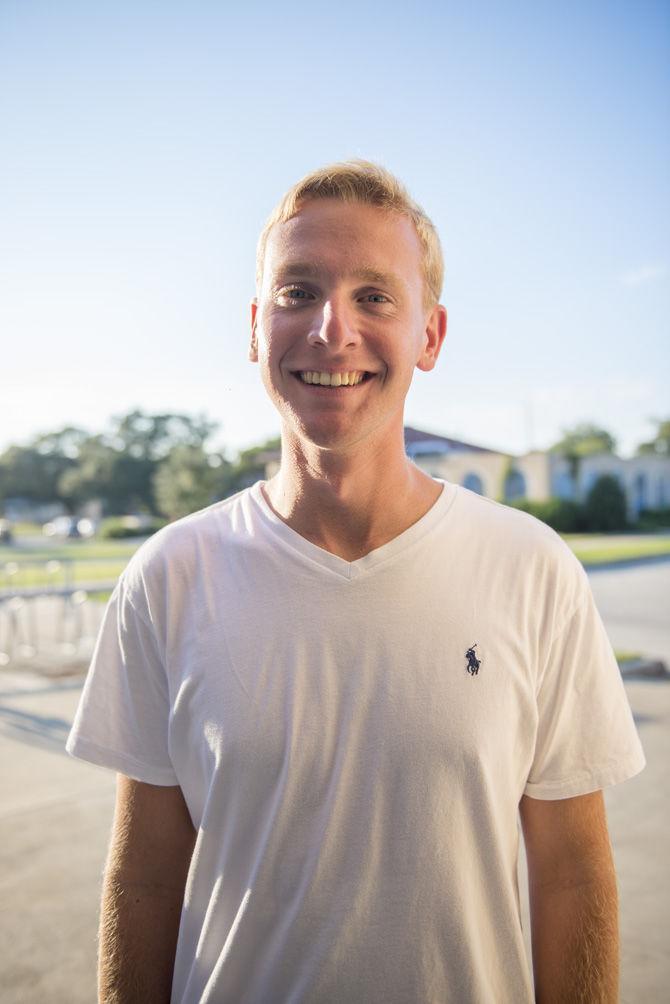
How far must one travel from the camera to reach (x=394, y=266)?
147 cm

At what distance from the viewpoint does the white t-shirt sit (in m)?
1.31

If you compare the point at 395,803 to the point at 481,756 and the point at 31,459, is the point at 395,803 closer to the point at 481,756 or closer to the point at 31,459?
the point at 481,756

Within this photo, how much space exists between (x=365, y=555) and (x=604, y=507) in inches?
1425

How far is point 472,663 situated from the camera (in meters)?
1.37

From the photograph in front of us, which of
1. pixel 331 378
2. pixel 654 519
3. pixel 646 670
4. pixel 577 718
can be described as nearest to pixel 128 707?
pixel 331 378

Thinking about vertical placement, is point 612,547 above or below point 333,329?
below

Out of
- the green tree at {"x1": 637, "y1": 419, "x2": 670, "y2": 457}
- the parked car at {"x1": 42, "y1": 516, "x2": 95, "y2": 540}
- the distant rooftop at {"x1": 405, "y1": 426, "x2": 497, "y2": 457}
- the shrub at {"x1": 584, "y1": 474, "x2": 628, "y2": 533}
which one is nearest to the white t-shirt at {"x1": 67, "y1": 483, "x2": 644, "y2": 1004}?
the distant rooftop at {"x1": 405, "y1": 426, "x2": 497, "y2": 457}

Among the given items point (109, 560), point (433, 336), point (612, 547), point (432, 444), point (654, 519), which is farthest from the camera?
point (654, 519)

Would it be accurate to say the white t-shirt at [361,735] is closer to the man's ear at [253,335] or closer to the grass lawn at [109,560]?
the man's ear at [253,335]

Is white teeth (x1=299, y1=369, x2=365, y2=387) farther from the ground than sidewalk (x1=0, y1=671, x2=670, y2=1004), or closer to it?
farther from the ground

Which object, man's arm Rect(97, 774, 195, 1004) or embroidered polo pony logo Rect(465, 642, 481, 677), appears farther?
man's arm Rect(97, 774, 195, 1004)

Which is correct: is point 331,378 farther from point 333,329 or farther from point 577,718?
point 577,718

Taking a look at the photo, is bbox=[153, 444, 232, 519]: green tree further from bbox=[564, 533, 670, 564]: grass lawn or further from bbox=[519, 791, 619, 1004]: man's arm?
bbox=[519, 791, 619, 1004]: man's arm

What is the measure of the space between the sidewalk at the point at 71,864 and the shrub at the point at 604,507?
101 ft
